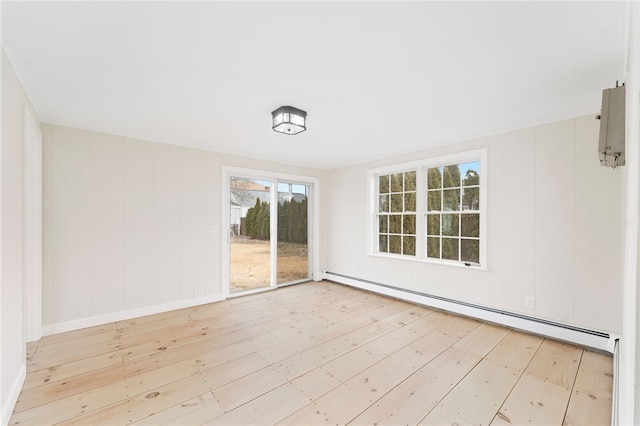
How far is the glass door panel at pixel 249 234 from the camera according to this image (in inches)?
181

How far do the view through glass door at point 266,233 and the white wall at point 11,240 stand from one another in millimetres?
2623

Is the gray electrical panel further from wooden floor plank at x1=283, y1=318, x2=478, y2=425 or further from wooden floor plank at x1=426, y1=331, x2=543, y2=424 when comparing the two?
wooden floor plank at x1=283, y1=318, x2=478, y2=425

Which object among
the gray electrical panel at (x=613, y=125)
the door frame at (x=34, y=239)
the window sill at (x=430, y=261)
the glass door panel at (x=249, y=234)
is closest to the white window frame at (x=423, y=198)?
the window sill at (x=430, y=261)

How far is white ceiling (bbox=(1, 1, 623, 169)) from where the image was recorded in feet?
4.80

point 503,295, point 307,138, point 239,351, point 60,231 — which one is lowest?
point 239,351

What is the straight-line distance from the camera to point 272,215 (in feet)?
16.5

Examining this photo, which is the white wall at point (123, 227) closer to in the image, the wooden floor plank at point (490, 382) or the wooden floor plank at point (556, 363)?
the wooden floor plank at point (490, 382)

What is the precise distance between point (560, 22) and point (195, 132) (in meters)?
3.62

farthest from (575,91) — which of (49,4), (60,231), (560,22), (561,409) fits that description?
(60,231)

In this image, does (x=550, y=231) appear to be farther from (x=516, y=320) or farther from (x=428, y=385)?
(x=428, y=385)

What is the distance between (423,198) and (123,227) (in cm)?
439

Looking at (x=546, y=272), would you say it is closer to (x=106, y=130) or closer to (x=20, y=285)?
(x=20, y=285)

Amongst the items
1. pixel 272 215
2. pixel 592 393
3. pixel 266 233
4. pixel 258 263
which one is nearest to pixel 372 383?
pixel 592 393

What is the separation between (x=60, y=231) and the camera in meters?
3.14
